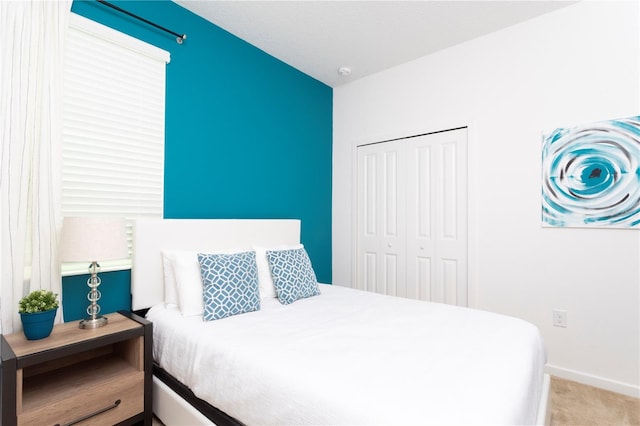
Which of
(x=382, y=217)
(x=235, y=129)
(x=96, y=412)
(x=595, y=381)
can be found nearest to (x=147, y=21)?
(x=235, y=129)

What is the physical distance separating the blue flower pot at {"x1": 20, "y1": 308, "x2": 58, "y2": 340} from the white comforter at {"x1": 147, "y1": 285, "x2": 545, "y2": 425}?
52 centimetres

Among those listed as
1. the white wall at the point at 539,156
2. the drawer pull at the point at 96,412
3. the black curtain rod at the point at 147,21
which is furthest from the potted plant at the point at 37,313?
the white wall at the point at 539,156

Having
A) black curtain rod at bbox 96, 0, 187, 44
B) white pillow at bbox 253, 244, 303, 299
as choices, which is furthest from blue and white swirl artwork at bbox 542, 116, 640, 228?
black curtain rod at bbox 96, 0, 187, 44

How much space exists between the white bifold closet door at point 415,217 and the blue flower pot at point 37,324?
2738 mm

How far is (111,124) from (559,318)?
3.46 metres

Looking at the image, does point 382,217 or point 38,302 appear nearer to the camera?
point 38,302

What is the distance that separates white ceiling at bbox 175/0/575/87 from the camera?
94.8 inches

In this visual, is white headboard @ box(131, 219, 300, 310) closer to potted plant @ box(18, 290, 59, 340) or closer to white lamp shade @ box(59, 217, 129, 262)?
white lamp shade @ box(59, 217, 129, 262)

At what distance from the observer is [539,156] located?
2535 millimetres

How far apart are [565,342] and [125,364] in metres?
2.99

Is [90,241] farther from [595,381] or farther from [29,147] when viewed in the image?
[595,381]

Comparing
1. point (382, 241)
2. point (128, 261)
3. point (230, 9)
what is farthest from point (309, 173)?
point (128, 261)

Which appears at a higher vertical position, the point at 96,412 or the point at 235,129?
the point at 235,129

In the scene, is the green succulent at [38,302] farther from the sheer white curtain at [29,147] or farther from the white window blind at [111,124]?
the white window blind at [111,124]
